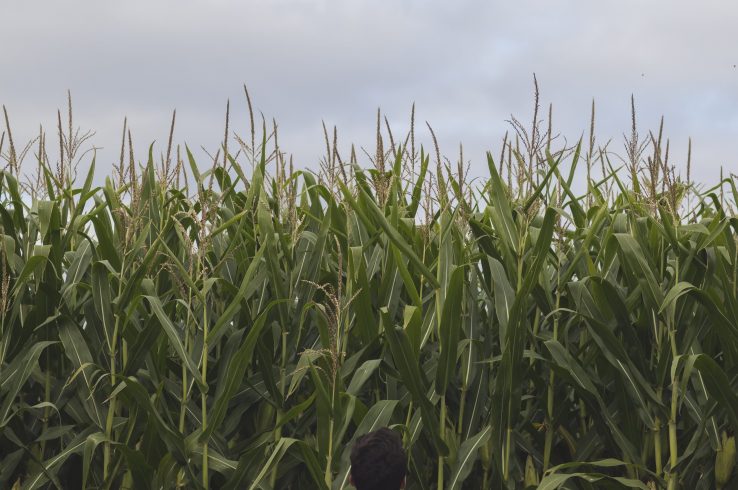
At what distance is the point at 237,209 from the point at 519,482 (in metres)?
1.99

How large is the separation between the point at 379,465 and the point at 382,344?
5.07 ft

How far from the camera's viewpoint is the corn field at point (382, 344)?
4.23 meters

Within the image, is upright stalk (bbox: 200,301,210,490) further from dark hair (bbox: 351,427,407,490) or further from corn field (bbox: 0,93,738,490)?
dark hair (bbox: 351,427,407,490)

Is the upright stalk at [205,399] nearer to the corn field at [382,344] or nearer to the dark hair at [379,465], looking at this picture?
the corn field at [382,344]

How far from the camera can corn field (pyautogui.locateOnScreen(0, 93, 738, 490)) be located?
423 centimetres

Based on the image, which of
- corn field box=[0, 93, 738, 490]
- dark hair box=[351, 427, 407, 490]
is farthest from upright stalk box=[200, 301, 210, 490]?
dark hair box=[351, 427, 407, 490]

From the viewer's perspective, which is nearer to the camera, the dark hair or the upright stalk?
the dark hair

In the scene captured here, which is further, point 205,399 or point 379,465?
point 205,399

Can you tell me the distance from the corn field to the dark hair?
1.05 meters

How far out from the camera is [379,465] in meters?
2.90

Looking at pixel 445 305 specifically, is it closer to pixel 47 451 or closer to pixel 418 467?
pixel 418 467

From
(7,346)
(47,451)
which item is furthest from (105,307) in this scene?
(47,451)

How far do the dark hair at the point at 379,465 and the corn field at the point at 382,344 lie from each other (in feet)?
3.44

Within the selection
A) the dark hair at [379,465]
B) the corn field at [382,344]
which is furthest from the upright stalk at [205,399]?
the dark hair at [379,465]
